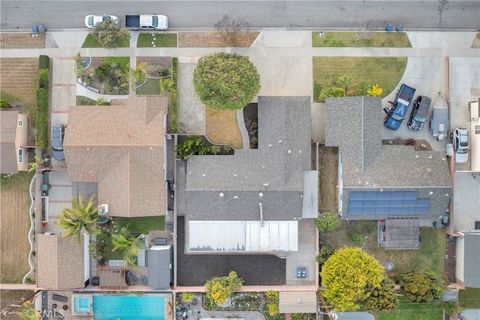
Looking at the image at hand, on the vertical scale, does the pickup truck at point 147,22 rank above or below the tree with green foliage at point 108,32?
above

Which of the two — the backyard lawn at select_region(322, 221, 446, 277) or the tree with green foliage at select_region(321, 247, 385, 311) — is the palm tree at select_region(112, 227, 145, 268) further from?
the backyard lawn at select_region(322, 221, 446, 277)

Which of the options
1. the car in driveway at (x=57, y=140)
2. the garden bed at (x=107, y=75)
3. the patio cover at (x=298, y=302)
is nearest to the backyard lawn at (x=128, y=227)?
the car in driveway at (x=57, y=140)

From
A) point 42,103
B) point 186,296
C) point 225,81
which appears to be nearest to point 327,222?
point 186,296

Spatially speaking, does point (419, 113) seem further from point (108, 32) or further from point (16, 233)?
point (16, 233)

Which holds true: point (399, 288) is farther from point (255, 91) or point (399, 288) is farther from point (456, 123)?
point (255, 91)

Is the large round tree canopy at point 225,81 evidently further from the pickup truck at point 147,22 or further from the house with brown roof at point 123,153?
the pickup truck at point 147,22

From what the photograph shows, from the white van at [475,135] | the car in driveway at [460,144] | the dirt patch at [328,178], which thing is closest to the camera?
the white van at [475,135]

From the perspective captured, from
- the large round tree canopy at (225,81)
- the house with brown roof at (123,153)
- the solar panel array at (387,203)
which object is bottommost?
the solar panel array at (387,203)
